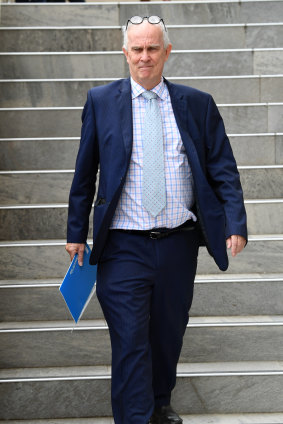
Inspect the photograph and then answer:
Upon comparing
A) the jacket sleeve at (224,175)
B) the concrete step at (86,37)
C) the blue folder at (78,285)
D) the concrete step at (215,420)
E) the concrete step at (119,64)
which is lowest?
the concrete step at (215,420)

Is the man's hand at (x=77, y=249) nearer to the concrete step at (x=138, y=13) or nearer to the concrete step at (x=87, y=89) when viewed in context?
the concrete step at (x=87, y=89)

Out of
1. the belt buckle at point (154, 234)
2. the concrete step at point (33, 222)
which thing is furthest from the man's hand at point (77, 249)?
the concrete step at point (33, 222)

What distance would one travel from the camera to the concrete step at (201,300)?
448cm

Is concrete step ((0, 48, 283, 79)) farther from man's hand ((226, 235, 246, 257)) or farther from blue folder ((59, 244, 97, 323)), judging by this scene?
man's hand ((226, 235, 246, 257))

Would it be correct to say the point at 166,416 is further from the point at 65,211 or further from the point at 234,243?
the point at 65,211

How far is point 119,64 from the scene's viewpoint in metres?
6.36

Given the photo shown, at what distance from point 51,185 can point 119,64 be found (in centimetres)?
155

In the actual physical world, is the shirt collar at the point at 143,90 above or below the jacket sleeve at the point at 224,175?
above

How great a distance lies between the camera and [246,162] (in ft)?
18.4

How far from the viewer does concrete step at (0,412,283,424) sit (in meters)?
3.91

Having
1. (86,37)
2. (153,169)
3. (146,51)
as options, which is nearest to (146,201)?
(153,169)

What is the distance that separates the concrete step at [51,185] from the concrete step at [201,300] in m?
0.87

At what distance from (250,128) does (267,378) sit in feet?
7.68

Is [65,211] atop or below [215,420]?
atop
